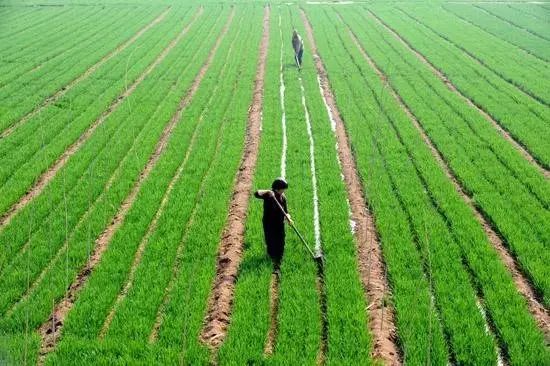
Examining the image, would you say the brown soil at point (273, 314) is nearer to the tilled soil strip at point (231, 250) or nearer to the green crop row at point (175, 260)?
the tilled soil strip at point (231, 250)

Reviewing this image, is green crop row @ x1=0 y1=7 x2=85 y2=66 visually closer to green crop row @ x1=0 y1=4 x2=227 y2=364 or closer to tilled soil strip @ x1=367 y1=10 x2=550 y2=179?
green crop row @ x1=0 y1=4 x2=227 y2=364

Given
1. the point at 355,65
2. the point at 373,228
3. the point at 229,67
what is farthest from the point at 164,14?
the point at 373,228

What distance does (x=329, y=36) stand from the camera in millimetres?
33469

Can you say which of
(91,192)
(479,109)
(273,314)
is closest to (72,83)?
(91,192)

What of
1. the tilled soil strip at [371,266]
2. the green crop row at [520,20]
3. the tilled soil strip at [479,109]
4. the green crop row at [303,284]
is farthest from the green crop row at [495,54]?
the green crop row at [303,284]

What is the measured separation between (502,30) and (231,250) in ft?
106

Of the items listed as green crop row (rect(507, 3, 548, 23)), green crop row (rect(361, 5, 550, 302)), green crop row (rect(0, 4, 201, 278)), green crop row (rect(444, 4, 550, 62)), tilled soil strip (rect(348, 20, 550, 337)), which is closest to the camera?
tilled soil strip (rect(348, 20, 550, 337))

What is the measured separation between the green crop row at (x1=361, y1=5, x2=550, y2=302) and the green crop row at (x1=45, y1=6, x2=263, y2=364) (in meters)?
5.83

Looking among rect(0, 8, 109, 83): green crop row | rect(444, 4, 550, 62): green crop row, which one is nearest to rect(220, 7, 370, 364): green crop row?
rect(0, 8, 109, 83): green crop row

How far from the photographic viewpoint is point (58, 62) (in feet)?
87.6

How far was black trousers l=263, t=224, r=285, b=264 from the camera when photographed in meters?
9.16

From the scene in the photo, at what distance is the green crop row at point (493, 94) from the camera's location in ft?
52.0

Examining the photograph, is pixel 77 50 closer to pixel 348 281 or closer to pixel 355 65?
pixel 355 65

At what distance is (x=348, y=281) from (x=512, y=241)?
11.9ft
